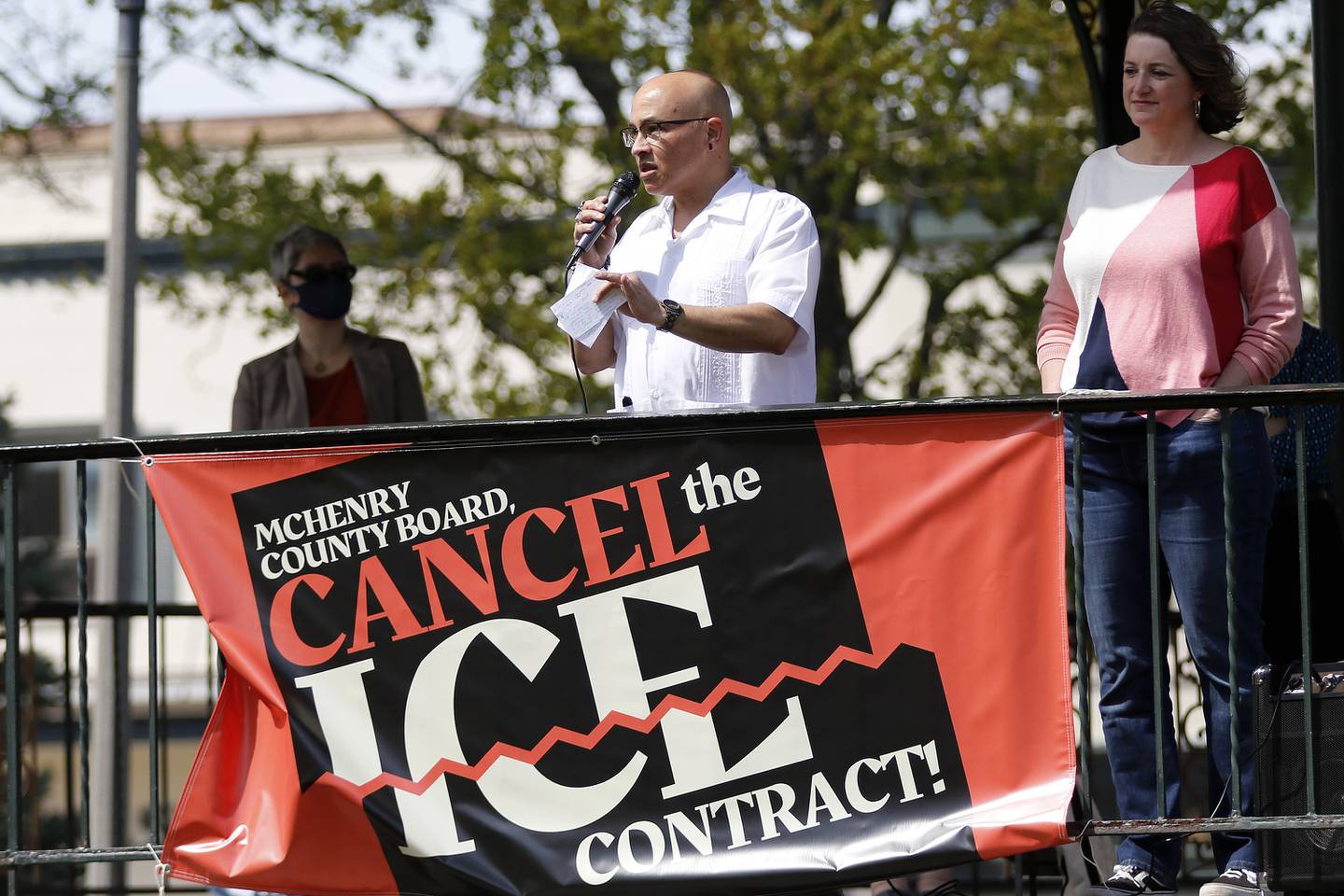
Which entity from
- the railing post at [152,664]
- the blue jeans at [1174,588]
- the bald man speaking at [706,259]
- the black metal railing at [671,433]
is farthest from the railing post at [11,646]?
the blue jeans at [1174,588]

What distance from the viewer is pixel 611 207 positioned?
15.0 ft

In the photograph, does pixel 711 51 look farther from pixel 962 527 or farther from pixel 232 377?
pixel 232 377

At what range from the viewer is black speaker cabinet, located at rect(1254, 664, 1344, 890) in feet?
13.4

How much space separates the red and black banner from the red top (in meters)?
2.03

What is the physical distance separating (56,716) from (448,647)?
14507 millimetres

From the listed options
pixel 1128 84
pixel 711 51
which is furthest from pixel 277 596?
pixel 711 51

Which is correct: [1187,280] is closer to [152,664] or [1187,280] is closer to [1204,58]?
[1204,58]

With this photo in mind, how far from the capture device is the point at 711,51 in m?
11.6

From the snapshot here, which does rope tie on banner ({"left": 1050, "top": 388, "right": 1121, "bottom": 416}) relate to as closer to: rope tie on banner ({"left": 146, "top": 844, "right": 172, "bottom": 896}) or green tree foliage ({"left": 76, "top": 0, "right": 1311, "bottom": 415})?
rope tie on banner ({"left": 146, "top": 844, "right": 172, "bottom": 896})

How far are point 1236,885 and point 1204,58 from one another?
6.78ft

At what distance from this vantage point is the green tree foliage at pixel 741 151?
38.3ft

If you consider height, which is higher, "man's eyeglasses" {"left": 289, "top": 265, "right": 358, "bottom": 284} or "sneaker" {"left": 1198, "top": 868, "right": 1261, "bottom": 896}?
"man's eyeglasses" {"left": 289, "top": 265, "right": 358, "bottom": 284}

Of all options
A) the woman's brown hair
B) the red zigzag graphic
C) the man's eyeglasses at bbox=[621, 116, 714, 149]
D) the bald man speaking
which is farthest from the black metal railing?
the man's eyeglasses at bbox=[621, 116, 714, 149]

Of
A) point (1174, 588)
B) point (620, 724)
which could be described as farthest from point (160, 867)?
point (1174, 588)
